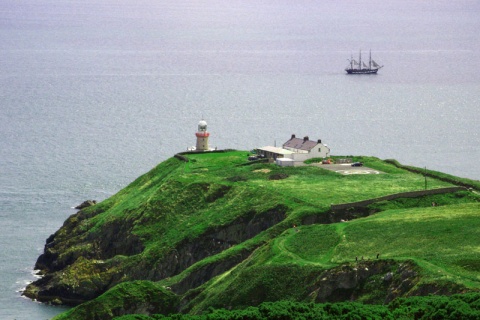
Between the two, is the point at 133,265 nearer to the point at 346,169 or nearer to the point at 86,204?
the point at 346,169

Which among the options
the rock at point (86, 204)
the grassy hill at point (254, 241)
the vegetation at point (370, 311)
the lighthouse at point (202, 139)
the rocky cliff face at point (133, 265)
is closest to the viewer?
the vegetation at point (370, 311)

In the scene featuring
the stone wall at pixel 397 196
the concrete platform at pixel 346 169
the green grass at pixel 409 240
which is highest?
the concrete platform at pixel 346 169

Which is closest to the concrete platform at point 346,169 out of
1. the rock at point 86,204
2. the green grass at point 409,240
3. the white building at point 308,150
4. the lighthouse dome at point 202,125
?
the white building at point 308,150

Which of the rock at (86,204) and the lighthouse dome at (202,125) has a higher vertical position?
the lighthouse dome at (202,125)

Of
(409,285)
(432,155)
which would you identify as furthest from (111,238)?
(432,155)

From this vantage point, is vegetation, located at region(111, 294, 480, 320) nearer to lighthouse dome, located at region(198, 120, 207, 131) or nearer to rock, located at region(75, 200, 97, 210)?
rock, located at region(75, 200, 97, 210)

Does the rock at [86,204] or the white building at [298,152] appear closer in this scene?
the white building at [298,152]

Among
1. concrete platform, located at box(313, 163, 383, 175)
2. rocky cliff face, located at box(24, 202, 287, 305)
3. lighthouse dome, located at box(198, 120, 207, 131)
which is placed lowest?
rocky cliff face, located at box(24, 202, 287, 305)

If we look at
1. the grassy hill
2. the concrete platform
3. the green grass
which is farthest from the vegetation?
the concrete platform

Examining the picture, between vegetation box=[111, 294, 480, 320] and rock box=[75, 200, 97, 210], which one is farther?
rock box=[75, 200, 97, 210]

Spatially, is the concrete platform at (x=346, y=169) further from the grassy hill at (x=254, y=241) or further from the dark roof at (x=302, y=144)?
the dark roof at (x=302, y=144)
